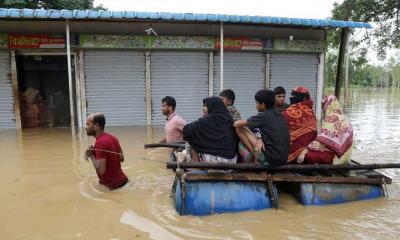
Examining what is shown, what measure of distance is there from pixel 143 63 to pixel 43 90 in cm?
369

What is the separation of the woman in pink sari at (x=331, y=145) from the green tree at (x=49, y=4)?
478 inches

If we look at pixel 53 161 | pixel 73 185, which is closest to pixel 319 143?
pixel 73 185

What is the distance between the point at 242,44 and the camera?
1173 cm

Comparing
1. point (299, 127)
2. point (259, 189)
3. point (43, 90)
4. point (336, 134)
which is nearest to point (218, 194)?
point (259, 189)

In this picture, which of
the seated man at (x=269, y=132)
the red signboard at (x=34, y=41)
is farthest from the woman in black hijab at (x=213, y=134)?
the red signboard at (x=34, y=41)

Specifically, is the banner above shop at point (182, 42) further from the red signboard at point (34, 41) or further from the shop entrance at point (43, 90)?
the shop entrance at point (43, 90)

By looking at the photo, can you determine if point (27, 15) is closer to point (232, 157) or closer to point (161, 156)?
point (161, 156)

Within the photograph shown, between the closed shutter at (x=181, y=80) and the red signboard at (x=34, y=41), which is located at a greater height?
the red signboard at (x=34, y=41)

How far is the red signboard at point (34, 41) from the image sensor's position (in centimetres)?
1068

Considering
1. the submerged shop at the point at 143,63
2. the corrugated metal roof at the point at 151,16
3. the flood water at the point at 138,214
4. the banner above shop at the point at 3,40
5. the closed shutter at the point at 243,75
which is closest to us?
the flood water at the point at 138,214

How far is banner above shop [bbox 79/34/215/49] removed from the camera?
1091cm

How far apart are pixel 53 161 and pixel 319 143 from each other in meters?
4.82

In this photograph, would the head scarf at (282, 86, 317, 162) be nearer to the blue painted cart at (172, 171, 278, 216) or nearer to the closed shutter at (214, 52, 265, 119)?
the blue painted cart at (172, 171, 278, 216)

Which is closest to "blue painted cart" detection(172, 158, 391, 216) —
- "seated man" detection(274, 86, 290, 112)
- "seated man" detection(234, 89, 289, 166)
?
"seated man" detection(234, 89, 289, 166)
